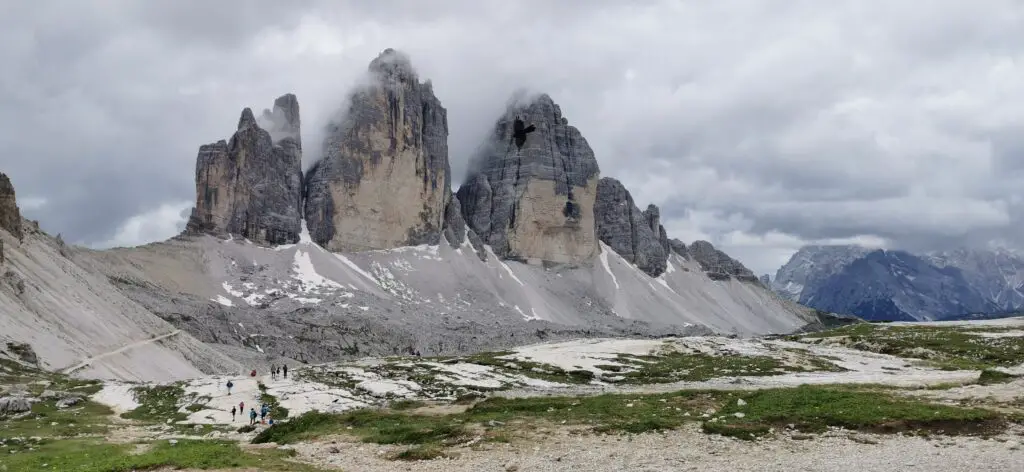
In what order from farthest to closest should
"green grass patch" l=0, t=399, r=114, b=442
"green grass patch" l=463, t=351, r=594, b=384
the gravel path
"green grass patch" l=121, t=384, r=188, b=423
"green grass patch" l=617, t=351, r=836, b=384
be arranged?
"green grass patch" l=463, t=351, r=594, b=384 < "green grass patch" l=617, t=351, r=836, b=384 < "green grass patch" l=121, t=384, r=188, b=423 < "green grass patch" l=0, t=399, r=114, b=442 < the gravel path

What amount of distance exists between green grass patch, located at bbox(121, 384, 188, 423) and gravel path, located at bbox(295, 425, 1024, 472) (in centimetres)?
2858

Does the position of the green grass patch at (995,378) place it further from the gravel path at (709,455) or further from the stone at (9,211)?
the stone at (9,211)

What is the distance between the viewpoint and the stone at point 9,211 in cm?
A: 11138

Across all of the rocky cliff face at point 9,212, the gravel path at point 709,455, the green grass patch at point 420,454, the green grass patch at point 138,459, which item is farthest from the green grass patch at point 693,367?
the rocky cliff face at point 9,212

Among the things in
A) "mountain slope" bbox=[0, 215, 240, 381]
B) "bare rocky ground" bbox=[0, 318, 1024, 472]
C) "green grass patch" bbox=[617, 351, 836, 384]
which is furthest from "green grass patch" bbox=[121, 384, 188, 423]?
"green grass patch" bbox=[617, 351, 836, 384]

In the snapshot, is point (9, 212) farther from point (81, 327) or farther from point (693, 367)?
point (693, 367)

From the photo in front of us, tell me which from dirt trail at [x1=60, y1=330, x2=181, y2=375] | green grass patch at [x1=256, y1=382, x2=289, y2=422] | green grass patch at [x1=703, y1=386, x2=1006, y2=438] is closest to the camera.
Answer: green grass patch at [x1=703, y1=386, x2=1006, y2=438]

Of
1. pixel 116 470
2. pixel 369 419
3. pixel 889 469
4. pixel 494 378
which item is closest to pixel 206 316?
pixel 494 378

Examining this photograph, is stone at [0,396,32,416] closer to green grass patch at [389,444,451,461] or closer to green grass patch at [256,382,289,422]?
green grass patch at [256,382,289,422]

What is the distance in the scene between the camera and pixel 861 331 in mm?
153750

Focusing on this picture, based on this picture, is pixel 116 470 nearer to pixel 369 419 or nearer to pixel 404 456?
pixel 404 456

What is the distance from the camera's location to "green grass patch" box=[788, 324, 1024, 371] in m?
99.0

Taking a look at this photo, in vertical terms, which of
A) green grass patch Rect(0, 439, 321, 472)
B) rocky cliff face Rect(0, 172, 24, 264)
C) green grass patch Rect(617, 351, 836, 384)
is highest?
rocky cliff face Rect(0, 172, 24, 264)

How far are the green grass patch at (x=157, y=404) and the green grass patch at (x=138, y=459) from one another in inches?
779
